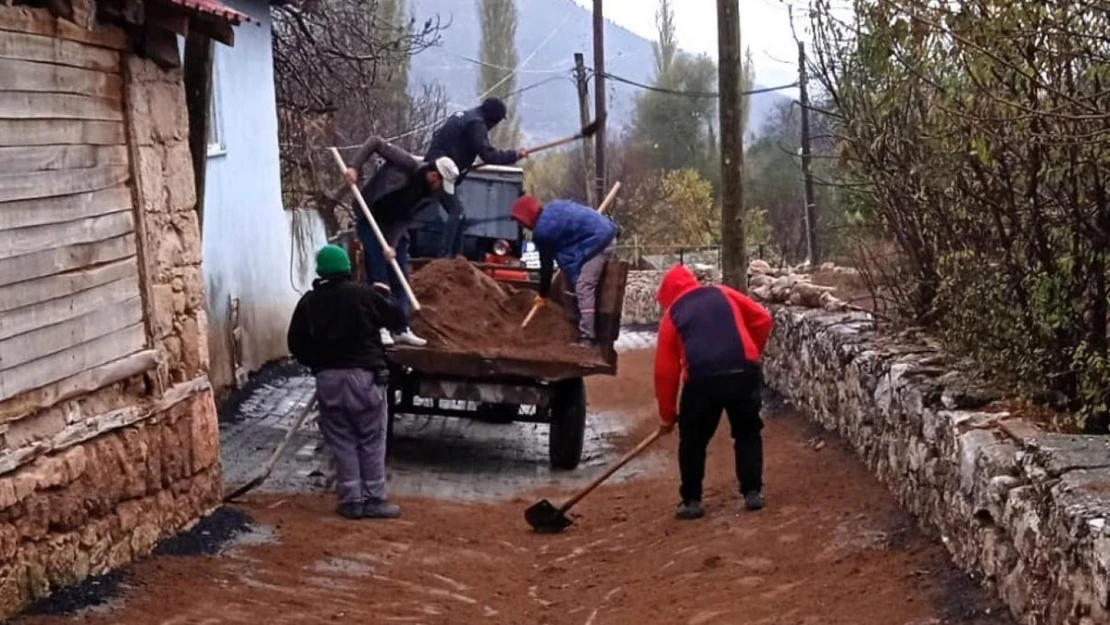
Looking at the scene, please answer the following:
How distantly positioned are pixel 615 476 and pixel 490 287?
1882mm

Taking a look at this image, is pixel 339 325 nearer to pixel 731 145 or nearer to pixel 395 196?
pixel 395 196

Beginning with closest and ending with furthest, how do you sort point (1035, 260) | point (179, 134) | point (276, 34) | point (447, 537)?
point (1035, 260), point (179, 134), point (447, 537), point (276, 34)

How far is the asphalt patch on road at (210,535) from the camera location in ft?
25.4

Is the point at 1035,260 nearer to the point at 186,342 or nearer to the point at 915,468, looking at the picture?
the point at 915,468

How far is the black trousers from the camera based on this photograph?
28.6ft

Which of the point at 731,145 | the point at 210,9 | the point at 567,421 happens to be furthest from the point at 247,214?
the point at 210,9

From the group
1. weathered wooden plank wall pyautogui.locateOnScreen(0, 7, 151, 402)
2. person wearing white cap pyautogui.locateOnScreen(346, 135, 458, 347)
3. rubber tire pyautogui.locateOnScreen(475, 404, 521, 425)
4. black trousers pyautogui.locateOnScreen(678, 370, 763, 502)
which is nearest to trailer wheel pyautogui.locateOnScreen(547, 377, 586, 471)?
rubber tire pyautogui.locateOnScreen(475, 404, 521, 425)

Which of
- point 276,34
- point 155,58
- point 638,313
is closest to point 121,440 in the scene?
point 155,58

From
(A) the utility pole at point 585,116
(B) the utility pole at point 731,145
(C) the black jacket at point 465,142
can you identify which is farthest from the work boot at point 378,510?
(A) the utility pole at point 585,116

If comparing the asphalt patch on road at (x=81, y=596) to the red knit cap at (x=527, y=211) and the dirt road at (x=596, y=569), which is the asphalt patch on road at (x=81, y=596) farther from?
the red knit cap at (x=527, y=211)

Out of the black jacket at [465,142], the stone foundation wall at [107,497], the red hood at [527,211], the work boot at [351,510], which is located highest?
the black jacket at [465,142]

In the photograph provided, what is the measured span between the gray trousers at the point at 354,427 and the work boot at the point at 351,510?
0.09 ft

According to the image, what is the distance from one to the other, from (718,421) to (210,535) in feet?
10.1

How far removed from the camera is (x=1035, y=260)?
750cm
